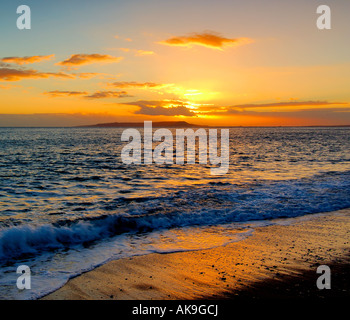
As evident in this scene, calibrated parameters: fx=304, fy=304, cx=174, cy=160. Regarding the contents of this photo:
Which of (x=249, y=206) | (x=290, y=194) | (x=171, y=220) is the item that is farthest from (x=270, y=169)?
(x=171, y=220)

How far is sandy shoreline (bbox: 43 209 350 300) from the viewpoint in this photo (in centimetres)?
581

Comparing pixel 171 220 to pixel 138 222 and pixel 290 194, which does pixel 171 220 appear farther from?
pixel 290 194

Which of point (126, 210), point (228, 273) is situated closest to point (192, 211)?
point (126, 210)

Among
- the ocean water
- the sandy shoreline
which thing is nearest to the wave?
the ocean water

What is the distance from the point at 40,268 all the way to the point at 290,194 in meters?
13.1

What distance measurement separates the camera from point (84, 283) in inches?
249

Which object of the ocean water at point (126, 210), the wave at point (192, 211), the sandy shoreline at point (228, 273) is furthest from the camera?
the wave at point (192, 211)

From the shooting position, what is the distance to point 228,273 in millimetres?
6723

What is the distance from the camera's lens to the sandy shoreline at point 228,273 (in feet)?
19.1

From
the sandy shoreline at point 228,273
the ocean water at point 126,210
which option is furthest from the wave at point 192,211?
the sandy shoreline at point 228,273

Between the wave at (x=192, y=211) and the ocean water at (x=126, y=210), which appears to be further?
the wave at (x=192, y=211)

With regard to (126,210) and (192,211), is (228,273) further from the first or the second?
(126,210)

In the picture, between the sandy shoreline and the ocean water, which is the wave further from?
the sandy shoreline

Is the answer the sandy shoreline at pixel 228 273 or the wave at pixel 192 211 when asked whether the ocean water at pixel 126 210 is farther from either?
the sandy shoreline at pixel 228 273
